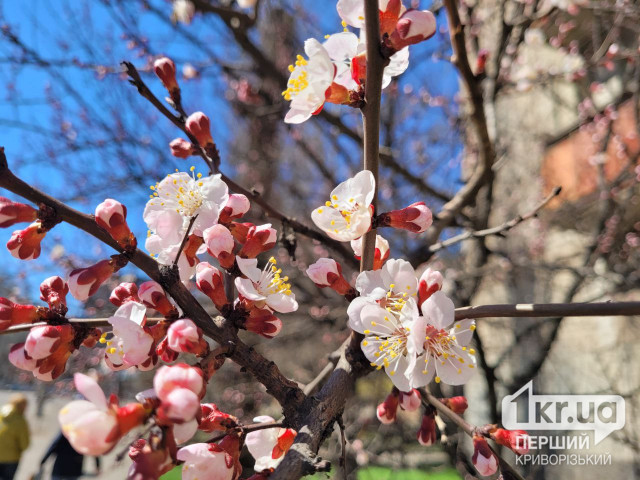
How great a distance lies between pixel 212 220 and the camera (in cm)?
110

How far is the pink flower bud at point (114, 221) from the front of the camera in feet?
3.07

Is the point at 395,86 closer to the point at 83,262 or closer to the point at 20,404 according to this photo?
the point at 83,262

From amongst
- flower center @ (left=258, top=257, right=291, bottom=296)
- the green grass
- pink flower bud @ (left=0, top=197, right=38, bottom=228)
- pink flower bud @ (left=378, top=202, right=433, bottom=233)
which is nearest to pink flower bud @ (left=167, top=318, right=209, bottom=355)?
flower center @ (left=258, top=257, right=291, bottom=296)

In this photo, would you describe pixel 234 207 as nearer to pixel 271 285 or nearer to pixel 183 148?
pixel 271 285

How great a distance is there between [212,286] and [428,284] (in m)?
0.50

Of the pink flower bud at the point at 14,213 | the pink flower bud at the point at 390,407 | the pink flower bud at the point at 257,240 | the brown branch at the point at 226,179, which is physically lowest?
the pink flower bud at the point at 390,407

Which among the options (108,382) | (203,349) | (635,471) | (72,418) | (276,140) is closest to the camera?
(72,418)

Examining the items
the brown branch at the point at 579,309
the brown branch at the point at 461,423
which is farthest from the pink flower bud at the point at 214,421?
the brown branch at the point at 579,309

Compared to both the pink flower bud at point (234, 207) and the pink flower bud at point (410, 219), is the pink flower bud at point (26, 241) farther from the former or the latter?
the pink flower bud at point (410, 219)

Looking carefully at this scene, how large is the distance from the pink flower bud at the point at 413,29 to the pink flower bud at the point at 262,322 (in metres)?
0.64

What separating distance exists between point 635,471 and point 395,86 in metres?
4.21

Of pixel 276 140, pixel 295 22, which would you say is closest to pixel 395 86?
pixel 295 22

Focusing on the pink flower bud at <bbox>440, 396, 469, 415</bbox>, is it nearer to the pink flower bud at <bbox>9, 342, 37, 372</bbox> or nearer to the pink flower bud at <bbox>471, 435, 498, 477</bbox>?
the pink flower bud at <bbox>471, 435, 498, 477</bbox>

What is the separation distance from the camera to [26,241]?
38.9 inches
